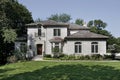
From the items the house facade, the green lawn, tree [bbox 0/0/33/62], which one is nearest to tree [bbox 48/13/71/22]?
tree [bbox 0/0/33/62]

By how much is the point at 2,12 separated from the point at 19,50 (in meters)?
7.39

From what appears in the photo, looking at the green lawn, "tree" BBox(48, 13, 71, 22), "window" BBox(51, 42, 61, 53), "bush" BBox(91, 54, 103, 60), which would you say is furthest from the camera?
"tree" BBox(48, 13, 71, 22)

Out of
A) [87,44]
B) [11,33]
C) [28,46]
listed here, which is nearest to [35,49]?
[28,46]

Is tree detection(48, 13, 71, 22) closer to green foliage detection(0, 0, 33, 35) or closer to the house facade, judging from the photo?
green foliage detection(0, 0, 33, 35)

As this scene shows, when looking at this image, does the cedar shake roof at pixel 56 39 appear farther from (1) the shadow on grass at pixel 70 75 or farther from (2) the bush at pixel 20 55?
(1) the shadow on grass at pixel 70 75

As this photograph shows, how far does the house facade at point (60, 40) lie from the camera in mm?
44906

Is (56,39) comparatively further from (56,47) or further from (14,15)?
(14,15)

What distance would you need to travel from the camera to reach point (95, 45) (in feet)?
148

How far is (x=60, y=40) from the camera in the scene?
152ft

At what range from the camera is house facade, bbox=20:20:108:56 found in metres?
44.9

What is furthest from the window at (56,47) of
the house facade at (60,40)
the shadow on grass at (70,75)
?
the shadow on grass at (70,75)

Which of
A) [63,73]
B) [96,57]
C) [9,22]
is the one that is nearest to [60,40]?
[96,57]

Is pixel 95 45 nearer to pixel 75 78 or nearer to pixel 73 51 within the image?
pixel 73 51

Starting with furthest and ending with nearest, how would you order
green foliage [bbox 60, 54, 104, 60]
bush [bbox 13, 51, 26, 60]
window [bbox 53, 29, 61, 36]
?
window [bbox 53, 29, 61, 36] < bush [bbox 13, 51, 26, 60] < green foliage [bbox 60, 54, 104, 60]
